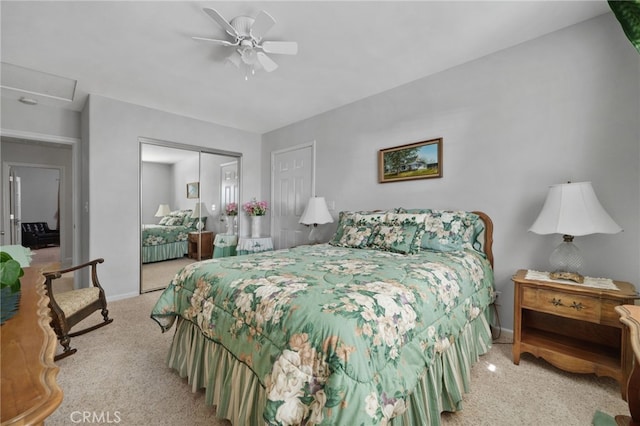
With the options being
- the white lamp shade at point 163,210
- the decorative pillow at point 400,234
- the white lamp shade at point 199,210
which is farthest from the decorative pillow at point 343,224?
the white lamp shade at point 163,210

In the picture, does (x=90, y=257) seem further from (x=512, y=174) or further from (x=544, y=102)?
(x=544, y=102)

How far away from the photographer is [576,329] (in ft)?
6.73

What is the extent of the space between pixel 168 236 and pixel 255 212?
51.3 inches

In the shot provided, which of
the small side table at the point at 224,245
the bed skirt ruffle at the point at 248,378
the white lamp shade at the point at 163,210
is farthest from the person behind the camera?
the small side table at the point at 224,245

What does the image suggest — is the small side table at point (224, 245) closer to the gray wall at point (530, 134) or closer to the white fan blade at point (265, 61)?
the gray wall at point (530, 134)

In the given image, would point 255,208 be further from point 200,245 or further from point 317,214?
point 317,214

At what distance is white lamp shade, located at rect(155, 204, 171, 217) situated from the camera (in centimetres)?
382

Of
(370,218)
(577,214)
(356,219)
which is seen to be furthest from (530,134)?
(356,219)

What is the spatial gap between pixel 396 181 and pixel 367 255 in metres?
1.24

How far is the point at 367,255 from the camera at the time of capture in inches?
87.4

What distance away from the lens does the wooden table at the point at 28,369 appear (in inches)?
17.9

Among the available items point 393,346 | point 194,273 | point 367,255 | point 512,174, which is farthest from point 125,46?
point 512,174

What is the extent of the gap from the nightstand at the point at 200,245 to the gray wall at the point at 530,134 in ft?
8.90

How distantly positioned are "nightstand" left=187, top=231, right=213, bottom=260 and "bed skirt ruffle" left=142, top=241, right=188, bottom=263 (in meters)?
0.10
